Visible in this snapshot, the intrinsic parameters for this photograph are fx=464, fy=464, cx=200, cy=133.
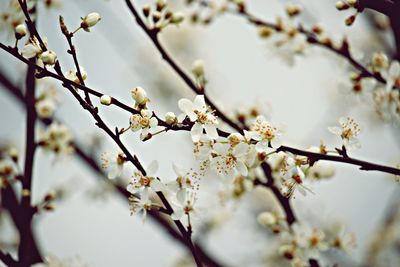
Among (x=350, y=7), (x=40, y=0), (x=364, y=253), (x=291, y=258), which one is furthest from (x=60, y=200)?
(x=364, y=253)

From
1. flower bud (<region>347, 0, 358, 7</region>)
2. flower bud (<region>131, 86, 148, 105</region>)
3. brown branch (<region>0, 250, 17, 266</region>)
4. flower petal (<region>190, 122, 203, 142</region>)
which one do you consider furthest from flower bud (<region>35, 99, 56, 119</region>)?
flower bud (<region>347, 0, 358, 7</region>)

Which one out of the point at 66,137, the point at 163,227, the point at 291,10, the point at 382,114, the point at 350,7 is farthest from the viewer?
the point at 163,227

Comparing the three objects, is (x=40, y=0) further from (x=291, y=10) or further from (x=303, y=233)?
(x=303, y=233)

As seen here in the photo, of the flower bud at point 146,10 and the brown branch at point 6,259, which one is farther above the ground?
the flower bud at point 146,10

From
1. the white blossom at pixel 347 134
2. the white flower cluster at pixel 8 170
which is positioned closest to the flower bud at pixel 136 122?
the white blossom at pixel 347 134

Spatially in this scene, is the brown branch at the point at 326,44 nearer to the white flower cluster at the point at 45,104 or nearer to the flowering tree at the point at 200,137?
the flowering tree at the point at 200,137

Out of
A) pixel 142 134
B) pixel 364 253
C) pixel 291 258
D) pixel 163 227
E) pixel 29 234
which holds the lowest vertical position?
pixel 29 234

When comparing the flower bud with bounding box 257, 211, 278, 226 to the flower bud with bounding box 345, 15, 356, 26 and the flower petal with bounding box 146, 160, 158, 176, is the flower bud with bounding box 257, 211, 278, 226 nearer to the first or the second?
the flower petal with bounding box 146, 160, 158, 176
